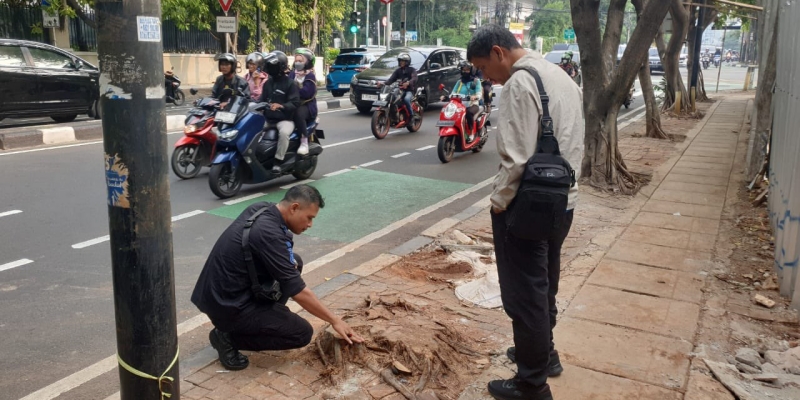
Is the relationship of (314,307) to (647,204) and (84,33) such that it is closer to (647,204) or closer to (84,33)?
(647,204)

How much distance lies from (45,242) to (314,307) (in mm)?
3656

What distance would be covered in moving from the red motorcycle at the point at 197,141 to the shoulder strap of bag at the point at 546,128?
6.20 m

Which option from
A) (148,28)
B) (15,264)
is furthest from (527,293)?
(15,264)

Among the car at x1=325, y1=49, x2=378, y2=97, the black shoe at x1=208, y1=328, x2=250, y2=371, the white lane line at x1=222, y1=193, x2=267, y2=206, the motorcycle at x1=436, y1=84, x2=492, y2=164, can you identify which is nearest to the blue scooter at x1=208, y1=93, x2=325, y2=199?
the white lane line at x1=222, y1=193, x2=267, y2=206

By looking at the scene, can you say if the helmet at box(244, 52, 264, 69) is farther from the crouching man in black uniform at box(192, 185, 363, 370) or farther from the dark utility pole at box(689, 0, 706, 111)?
the dark utility pole at box(689, 0, 706, 111)

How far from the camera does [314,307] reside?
3570mm

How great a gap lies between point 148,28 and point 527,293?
1928mm

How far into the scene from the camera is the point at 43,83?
12844 mm

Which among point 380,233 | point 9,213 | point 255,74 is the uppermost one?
point 255,74

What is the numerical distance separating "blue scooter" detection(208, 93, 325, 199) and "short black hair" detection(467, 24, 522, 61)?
516cm

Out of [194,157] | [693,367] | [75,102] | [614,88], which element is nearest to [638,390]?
[693,367]

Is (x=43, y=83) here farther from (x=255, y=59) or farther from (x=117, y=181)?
(x=117, y=181)

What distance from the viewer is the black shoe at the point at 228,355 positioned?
3707 mm

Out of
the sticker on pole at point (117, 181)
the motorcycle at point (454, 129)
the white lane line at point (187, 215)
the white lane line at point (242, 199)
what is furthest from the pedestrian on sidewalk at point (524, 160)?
the motorcycle at point (454, 129)
